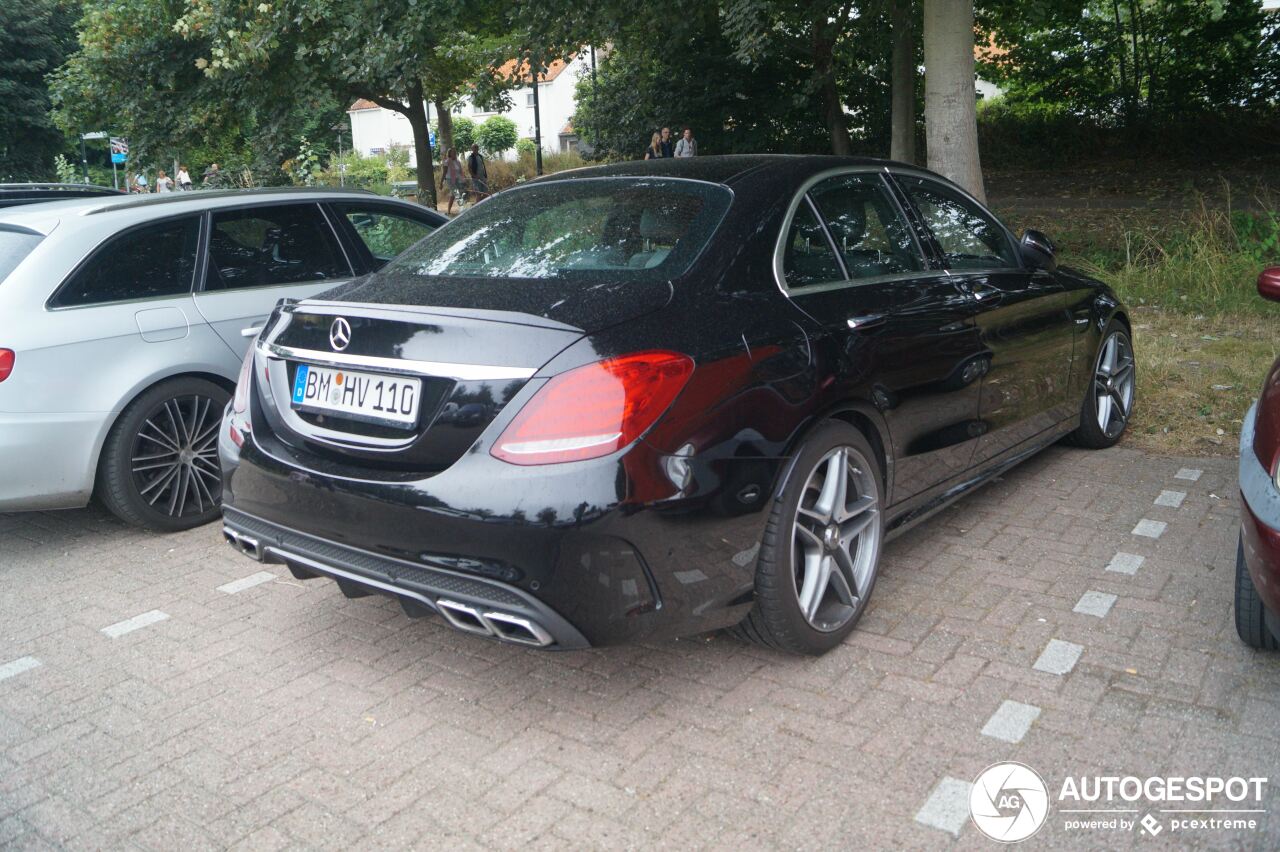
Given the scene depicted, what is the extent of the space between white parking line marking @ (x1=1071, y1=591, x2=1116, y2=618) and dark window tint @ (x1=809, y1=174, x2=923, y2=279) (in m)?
1.36

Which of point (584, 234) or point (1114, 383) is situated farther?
point (1114, 383)

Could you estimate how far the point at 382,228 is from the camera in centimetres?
657

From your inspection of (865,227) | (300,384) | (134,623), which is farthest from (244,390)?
(865,227)

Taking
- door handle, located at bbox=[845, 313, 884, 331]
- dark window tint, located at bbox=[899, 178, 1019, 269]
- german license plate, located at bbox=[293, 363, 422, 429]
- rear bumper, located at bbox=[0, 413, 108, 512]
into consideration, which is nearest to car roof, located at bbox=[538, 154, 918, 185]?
dark window tint, located at bbox=[899, 178, 1019, 269]

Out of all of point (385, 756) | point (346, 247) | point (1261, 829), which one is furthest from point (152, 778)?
point (346, 247)

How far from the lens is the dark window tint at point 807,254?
3.71 m

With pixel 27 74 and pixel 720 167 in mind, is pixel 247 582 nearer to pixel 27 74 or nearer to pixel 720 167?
pixel 720 167

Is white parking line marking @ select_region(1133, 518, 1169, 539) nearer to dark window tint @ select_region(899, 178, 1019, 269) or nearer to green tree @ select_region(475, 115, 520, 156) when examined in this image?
dark window tint @ select_region(899, 178, 1019, 269)

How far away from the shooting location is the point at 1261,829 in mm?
2721

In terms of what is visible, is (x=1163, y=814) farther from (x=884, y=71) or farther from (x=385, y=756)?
(x=884, y=71)

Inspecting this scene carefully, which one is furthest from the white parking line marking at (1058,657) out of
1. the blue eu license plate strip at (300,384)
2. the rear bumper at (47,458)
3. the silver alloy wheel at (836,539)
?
the rear bumper at (47,458)

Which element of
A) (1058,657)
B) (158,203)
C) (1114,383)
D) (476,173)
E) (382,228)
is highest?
(476,173)

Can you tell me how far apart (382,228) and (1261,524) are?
4928 millimetres
